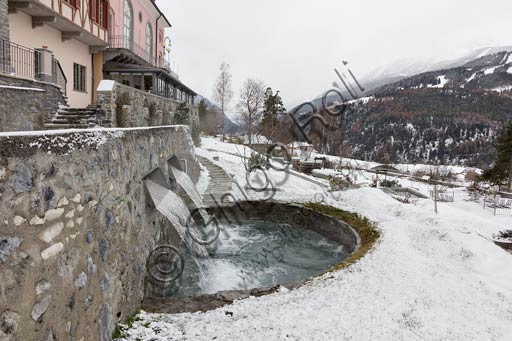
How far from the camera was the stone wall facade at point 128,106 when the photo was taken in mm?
12867

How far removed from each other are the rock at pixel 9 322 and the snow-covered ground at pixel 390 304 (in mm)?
2190

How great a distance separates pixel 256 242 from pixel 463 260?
6002 millimetres

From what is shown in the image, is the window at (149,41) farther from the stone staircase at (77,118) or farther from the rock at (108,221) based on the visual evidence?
the rock at (108,221)

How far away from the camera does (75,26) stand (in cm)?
1281

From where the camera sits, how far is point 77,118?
463 inches

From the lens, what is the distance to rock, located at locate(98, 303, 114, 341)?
12.7 ft

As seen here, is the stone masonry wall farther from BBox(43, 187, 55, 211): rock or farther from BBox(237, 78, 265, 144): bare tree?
BBox(237, 78, 265, 144): bare tree

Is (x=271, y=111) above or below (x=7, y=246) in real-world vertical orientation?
above

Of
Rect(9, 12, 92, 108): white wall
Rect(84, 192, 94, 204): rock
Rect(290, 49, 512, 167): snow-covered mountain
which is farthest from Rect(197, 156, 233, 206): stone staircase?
Rect(290, 49, 512, 167): snow-covered mountain

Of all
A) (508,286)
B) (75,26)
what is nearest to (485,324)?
(508,286)

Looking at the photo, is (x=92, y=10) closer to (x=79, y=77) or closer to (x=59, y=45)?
(x=59, y=45)

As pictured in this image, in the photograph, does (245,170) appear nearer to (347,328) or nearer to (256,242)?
(256,242)

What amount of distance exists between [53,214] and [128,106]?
12087 millimetres

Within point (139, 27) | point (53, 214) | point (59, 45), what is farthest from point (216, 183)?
point (139, 27)
